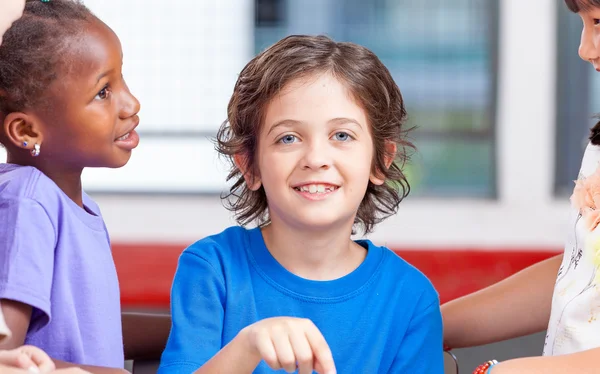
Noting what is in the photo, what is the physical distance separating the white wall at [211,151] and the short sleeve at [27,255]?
5.72 ft

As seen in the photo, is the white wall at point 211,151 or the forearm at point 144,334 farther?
the white wall at point 211,151

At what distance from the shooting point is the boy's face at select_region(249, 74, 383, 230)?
956 mm

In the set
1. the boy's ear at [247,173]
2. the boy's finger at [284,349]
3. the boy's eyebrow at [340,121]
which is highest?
the boy's eyebrow at [340,121]

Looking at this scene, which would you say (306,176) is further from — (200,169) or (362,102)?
(200,169)

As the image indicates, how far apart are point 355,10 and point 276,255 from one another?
2.00 meters

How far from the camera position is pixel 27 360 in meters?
0.67

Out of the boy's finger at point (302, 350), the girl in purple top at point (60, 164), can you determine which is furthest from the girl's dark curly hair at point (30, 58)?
the boy's finger at point (302, 350)

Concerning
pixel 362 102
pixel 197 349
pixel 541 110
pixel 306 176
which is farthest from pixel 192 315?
pixel 541 110

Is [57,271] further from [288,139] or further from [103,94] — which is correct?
[288,139]

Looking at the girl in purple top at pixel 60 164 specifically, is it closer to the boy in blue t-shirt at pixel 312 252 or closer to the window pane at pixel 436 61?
the boy in blue t-shirt at pixel 312 252

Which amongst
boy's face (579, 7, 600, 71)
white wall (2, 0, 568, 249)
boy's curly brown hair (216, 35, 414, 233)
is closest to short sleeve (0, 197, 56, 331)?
boy's curly brown hair (216, 35, 414, 233)

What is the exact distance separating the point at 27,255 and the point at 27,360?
14 centimetres

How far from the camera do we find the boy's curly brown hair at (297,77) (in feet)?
3.31

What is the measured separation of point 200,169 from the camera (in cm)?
303
